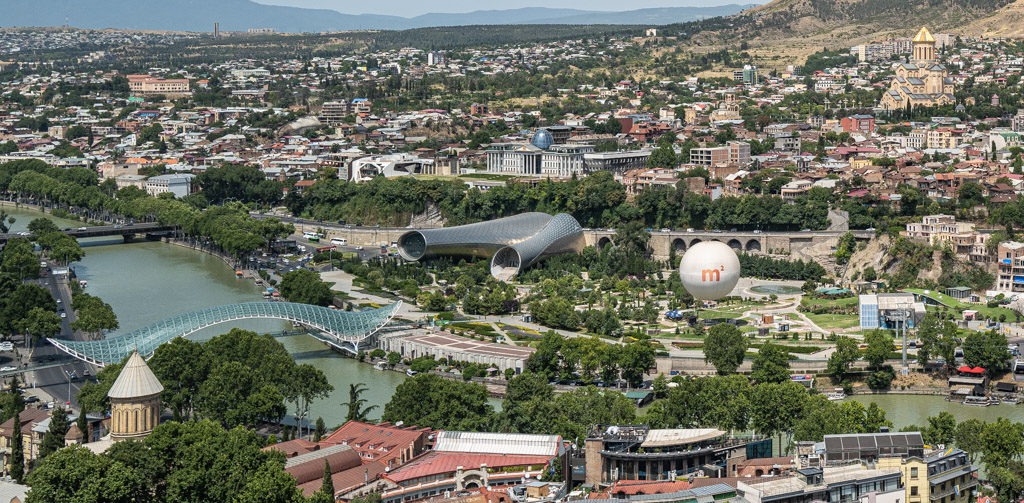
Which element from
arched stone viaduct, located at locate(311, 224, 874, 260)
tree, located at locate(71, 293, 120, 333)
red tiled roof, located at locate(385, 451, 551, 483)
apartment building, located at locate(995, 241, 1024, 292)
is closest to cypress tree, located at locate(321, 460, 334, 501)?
red tiled roof, located at locate(385, 451, 551, 483)

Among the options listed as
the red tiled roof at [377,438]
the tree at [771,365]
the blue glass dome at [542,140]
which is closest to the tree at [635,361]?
the tree at [771,365]

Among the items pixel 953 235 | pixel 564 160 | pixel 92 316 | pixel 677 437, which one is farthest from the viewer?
pixel 564 160

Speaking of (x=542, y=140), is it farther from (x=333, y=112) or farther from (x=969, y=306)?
(x=969, y=306)

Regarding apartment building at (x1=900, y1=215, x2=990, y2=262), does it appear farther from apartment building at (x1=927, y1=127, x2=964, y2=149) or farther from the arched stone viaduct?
apartment building at (x1=927, y1=127, x2=964, y2=149)

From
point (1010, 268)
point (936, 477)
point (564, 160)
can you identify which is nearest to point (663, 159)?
point (564, 160)

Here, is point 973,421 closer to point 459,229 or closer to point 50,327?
point 50,327

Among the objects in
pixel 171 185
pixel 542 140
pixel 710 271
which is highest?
pixel 542 140
